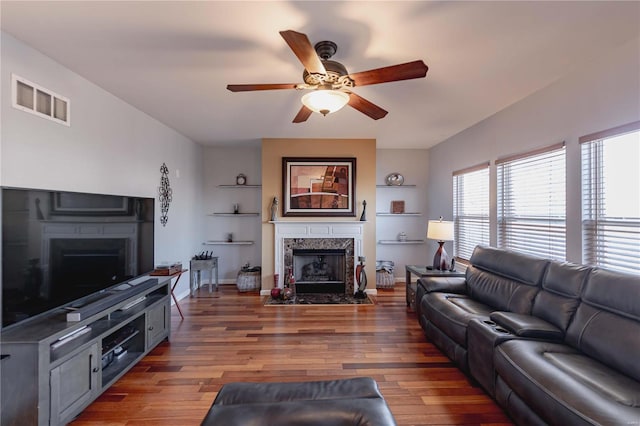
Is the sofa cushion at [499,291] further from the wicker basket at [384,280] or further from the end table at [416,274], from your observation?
the wicker basket at [384,280]

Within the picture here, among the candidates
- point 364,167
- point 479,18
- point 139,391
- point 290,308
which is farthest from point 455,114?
point 139,391

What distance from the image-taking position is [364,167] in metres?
4.69

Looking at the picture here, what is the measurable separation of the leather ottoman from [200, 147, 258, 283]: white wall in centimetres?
395

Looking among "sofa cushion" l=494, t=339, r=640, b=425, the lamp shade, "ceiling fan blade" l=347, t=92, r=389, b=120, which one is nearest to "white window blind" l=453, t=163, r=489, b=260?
the lamp shade

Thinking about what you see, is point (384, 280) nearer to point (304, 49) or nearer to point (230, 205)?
point (230, 205)

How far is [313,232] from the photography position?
4.64 metres

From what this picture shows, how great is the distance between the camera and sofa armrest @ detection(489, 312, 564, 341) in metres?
1.96

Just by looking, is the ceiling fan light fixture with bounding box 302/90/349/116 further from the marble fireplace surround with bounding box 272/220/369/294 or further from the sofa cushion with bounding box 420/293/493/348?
the marble fireplace surround with bounding box 272/220/369/294

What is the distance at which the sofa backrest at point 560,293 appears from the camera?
2031mm

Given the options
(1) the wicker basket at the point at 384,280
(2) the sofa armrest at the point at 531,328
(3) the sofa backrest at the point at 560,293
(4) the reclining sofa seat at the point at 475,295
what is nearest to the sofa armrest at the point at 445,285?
(4) the reclining sofa seat at the point at 475,295

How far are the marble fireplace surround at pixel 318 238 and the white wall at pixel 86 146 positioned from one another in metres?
1.57

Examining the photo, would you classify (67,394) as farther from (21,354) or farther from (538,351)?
(538,351)

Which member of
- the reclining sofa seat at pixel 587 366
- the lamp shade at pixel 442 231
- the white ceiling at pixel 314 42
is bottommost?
the reclining sofa seat at pixel 587 366

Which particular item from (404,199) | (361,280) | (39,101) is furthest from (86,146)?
(404,199)
